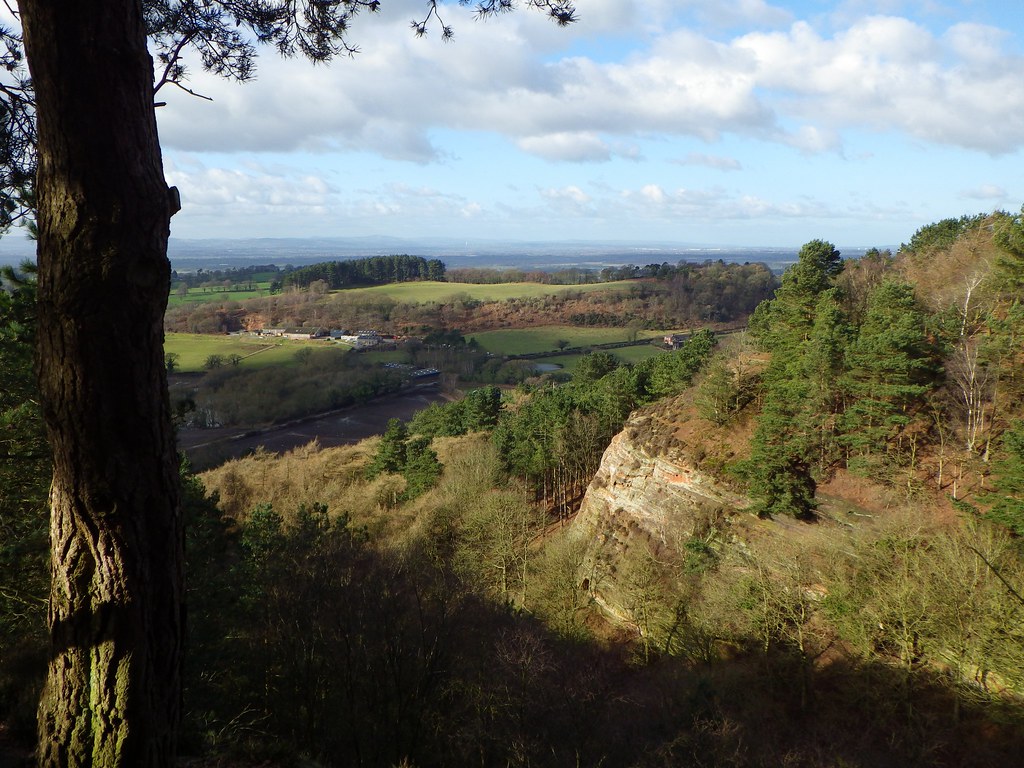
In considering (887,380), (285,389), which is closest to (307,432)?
(285,389)

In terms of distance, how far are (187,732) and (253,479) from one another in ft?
77.6

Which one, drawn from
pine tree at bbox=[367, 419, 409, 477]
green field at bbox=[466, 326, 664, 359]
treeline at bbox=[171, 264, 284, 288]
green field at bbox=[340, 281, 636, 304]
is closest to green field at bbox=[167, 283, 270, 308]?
treeline at bbox=[171, 264, 284, 288]

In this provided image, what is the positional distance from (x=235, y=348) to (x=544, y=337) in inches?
1238

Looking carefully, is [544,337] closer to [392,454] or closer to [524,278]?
[524,278]

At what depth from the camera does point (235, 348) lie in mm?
54344

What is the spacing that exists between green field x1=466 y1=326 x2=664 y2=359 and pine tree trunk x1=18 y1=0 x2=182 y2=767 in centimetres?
5863

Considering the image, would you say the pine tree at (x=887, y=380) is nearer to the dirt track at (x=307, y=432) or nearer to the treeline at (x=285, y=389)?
the dirt track at (x=307, y=432)

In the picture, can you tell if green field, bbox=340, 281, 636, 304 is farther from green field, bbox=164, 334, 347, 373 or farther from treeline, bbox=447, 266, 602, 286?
green field, bbox=164, 334, 347, 373

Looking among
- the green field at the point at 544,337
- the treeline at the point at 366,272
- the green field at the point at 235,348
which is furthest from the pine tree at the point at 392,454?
the treeline at the point at 366,272

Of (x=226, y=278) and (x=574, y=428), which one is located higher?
(x=226, y=278)

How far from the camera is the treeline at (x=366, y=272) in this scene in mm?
81312

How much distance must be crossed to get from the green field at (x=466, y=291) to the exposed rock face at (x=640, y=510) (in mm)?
59251

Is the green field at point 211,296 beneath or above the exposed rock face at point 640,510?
above

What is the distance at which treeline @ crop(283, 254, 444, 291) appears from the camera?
3201 inches
